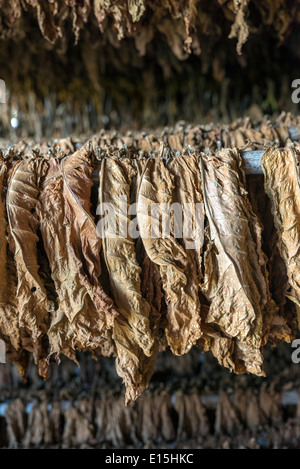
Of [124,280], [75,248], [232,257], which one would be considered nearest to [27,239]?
[75,248]

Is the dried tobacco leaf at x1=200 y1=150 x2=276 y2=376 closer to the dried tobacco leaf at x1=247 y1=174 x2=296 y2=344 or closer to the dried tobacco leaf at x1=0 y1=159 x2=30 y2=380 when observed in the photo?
the dried tobacco leaf at x1=247 y1=174 x2=296 y2=344

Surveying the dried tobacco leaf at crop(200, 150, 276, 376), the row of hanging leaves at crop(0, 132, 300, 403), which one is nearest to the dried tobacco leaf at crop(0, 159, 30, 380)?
the row of hanging leaves at crop(0, 132, 300, 403)

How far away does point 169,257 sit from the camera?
84cm

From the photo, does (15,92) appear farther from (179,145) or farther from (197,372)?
(197,372)

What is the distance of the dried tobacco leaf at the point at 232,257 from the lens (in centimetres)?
83

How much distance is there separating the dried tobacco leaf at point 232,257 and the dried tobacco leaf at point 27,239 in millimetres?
351

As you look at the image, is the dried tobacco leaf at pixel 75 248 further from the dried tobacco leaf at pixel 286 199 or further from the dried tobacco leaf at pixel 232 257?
the dried tobacco leaf at pixel 286 199

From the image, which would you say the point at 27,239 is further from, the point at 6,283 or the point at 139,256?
the point at 139,256

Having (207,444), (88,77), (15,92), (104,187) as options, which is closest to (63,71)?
(88,77)

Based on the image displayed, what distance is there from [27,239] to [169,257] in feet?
0.96

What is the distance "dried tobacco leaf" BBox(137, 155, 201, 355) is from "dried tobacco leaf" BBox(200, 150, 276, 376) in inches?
1.6

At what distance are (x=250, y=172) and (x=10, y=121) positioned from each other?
1.56m

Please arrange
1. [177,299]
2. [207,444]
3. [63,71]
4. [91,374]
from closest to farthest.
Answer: [177,299]
[207,444]
[91,374]
[63,71]

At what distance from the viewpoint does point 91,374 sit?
1.80 metres
